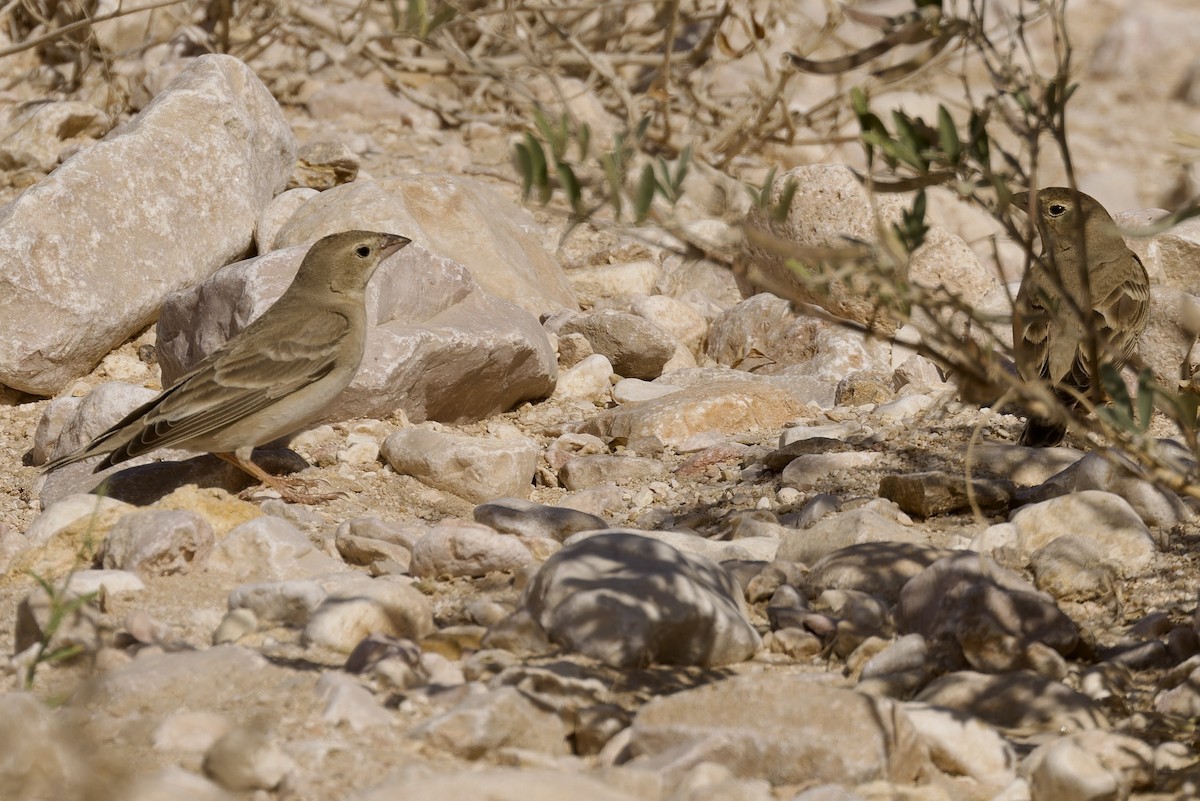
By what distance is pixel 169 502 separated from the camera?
184 inches

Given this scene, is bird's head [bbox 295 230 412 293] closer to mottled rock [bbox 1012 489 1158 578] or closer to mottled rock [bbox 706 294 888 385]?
mottled rock [bbox 706 294 888 385]

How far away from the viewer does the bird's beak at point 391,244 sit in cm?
624

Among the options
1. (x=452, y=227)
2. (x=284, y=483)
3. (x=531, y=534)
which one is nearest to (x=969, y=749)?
Result: (x=531, y=534)

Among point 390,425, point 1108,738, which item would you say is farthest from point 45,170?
point 1108,738

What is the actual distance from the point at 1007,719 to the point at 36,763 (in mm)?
2136

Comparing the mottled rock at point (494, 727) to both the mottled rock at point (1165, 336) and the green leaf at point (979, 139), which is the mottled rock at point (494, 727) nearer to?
the green leaf at point (979, 139)

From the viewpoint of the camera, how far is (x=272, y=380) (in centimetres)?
572

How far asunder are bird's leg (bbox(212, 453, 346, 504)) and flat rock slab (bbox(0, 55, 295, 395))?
1384mm

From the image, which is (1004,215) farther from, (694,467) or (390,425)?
(390,425)

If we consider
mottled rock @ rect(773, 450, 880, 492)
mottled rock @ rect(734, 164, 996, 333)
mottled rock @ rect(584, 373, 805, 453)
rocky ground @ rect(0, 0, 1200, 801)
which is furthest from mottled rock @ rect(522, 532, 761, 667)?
mottled rock @ rect(734, 164, 996, 333)

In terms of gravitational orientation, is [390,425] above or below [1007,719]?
below

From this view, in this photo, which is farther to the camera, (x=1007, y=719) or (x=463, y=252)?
(x=463, y=252)

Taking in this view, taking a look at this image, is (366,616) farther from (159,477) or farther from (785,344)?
(785,344)

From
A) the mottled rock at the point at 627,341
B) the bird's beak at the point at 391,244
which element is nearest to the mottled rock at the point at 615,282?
the mottled rock at the point at 627,341
